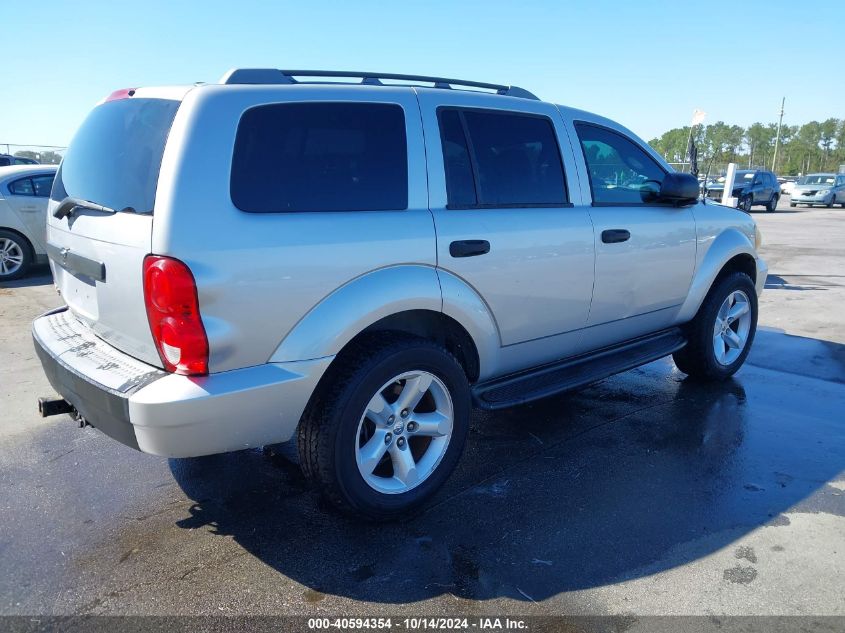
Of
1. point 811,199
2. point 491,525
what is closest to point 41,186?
point 491,525

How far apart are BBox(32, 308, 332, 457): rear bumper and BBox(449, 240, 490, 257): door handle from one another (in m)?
0.85

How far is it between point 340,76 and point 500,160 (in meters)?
0.97

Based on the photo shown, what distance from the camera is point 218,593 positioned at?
2.58m

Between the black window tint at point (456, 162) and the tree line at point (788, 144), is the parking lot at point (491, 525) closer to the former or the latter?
the black window tint at point (456, 162)

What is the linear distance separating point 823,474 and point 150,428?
3566 mm

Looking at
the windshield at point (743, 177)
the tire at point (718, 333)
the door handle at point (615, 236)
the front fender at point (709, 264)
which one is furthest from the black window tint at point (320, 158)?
the windshield at point (743, 177)

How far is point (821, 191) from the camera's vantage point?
31.6m

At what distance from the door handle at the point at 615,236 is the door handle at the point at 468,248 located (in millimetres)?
988

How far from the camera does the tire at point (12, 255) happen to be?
8812 mm

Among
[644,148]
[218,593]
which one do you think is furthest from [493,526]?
[644,148]

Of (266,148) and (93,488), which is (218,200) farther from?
(93,488)

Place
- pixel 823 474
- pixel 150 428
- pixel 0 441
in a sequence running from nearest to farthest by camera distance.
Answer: pixel 150 428 → pixel 823 474 → pixel 0 441

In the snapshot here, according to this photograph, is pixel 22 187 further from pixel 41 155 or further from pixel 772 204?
pixel 772 204

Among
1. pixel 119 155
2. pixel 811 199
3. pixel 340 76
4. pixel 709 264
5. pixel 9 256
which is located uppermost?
pixel 340 76
